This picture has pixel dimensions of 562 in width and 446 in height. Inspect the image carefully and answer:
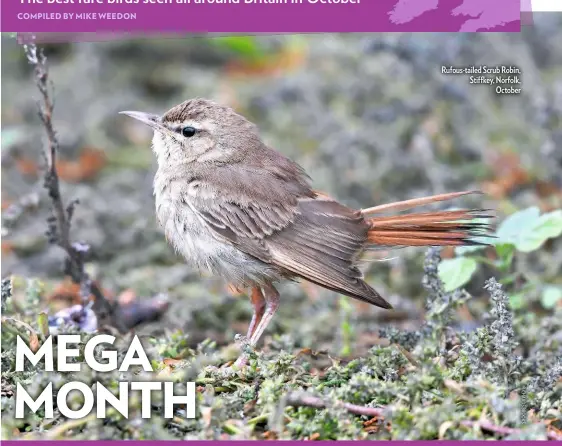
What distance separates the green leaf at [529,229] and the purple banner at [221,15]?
1100 millimetres

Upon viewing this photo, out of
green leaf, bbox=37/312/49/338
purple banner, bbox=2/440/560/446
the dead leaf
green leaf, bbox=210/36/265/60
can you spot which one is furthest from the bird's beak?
green leaf, bbox=210/36/265/60

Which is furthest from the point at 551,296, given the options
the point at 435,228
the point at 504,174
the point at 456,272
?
the point at 504,174

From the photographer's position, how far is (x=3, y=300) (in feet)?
13.4

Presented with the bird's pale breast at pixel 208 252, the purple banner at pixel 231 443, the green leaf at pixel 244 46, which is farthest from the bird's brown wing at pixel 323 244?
the green leaf at pixel 244 46

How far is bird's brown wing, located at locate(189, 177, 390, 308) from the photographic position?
432 cm

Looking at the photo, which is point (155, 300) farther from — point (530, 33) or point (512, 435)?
point (530, 33)

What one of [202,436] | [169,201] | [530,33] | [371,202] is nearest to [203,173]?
[169,201]

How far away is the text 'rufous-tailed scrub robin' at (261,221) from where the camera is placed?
4.20 metres

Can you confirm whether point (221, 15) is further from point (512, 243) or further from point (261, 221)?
point (512, 243)

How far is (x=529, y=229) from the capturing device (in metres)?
4.34

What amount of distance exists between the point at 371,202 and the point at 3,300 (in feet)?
11.5

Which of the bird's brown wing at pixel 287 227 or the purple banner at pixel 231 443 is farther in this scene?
the bird's brown wing at pixel 287 227

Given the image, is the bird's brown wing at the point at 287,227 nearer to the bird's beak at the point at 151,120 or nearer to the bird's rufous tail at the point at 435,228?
the bird's rufous tail at the point at 435,228

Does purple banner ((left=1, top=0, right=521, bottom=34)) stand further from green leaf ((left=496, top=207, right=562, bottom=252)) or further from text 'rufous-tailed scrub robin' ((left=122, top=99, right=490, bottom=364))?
green leaf ((left=496, top=207, right=562, bottom=252))
